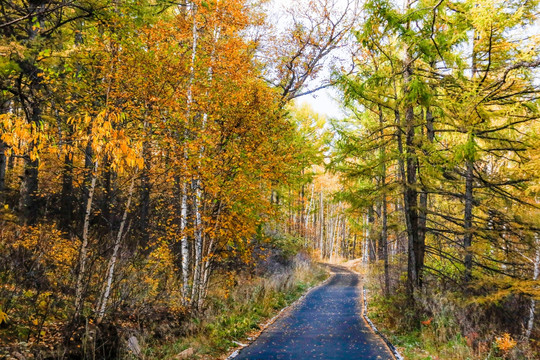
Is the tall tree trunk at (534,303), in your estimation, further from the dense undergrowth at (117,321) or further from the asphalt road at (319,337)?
the dense undergrowth at (117,321)

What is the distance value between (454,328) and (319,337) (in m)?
3.46

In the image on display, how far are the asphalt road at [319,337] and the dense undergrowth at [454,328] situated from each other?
2.60 feet

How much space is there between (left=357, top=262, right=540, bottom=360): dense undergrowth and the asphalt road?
0.79 metres

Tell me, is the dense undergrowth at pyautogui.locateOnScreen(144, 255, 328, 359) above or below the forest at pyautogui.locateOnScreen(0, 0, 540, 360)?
below

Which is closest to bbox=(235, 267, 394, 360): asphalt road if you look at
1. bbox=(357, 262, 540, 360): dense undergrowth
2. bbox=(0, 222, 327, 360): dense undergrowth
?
bbox=(0, 222, 327, 360): dense undergrowth

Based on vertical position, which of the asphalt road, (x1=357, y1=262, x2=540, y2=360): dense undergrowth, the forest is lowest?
the asphalt road

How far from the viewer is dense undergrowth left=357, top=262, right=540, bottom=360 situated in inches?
306

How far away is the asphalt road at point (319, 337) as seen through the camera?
26.2 ft

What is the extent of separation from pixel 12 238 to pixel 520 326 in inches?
558

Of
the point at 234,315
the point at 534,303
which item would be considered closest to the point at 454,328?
the point at 534,303

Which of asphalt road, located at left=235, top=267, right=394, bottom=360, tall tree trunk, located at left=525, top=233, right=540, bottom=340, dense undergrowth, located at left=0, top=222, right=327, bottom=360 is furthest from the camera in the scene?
tall tree trunk, located at left=525, top=233, right=540, bottom=340

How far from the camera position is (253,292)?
13.6 meters

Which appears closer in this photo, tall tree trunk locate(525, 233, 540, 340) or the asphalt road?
the asphalt road

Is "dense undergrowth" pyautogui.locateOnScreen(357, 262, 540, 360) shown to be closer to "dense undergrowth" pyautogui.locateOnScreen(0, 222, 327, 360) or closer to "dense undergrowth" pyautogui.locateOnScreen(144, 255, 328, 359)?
"dense undergrowth" pyautogui.locateOnScreen(144, 255, 328, 359)
